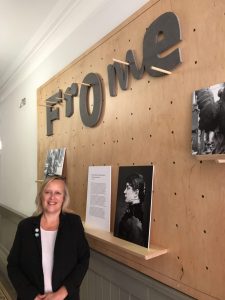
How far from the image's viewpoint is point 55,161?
268 cm

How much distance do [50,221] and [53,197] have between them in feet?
0.47

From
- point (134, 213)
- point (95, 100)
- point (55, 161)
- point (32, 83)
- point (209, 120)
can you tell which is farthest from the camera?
point (32, 83)

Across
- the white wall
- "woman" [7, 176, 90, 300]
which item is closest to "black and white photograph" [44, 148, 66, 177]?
the white wall

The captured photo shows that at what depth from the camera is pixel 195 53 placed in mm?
1339

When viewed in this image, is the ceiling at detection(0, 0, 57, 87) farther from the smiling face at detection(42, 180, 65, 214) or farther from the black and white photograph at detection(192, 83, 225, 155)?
the black and white photograph at detection(192, 83, 225, 155)

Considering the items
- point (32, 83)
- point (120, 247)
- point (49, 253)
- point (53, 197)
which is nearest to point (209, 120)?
point (120, 247)

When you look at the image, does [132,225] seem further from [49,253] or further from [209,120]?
[209,120]

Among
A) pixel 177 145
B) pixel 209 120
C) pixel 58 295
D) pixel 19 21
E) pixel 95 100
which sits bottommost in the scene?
pixel 58 295

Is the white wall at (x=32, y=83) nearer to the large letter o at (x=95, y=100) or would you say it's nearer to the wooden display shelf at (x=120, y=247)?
the large letter o at (x=95, y=100)

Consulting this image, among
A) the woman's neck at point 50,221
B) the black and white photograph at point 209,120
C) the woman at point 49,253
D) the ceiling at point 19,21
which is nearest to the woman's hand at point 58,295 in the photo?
the woman at point 49,253

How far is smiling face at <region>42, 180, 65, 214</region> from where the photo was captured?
5.58ft

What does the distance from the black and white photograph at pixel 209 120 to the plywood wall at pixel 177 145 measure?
0.19 feet

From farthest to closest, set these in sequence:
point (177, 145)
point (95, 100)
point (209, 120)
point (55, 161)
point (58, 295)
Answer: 1. point (55, 161)
2. point (95, 100)
3. point (58, 295)
4. point (177, 145)
5. point (209, 120)

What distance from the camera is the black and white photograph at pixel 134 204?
1568mm
